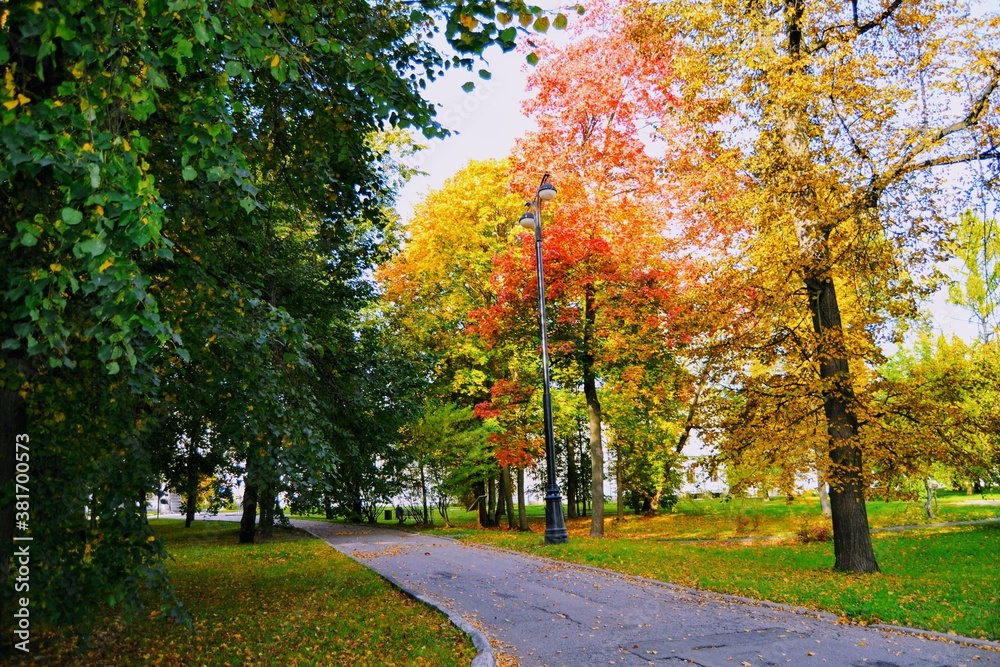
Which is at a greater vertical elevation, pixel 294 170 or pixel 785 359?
pixel 294 170

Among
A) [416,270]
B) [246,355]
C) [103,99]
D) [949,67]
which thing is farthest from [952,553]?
[416,270]

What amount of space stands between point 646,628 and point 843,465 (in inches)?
206

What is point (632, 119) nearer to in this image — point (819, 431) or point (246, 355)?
point (819, 431)

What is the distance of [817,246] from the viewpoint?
10203mm

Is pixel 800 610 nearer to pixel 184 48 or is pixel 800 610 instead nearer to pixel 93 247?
pixel 93 247

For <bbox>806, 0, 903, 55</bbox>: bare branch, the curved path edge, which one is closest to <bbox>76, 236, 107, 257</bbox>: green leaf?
the curved path edge

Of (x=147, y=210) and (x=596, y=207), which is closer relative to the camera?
(x=147, y=210)


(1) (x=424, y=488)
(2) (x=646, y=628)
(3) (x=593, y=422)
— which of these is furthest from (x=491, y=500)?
(2) (x=646, y=628)

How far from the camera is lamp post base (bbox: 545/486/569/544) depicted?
14882 mm

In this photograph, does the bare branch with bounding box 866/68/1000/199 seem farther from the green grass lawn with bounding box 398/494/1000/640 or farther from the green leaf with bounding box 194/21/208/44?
the green leaf with bounding box 194/21/208/44

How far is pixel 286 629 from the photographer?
6875 millimetres

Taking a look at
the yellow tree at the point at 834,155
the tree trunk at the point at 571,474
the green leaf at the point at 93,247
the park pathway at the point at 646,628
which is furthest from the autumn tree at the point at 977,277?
the tree trunk at the point at 571,474

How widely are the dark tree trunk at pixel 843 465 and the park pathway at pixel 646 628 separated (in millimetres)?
3236

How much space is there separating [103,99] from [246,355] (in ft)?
10.2
